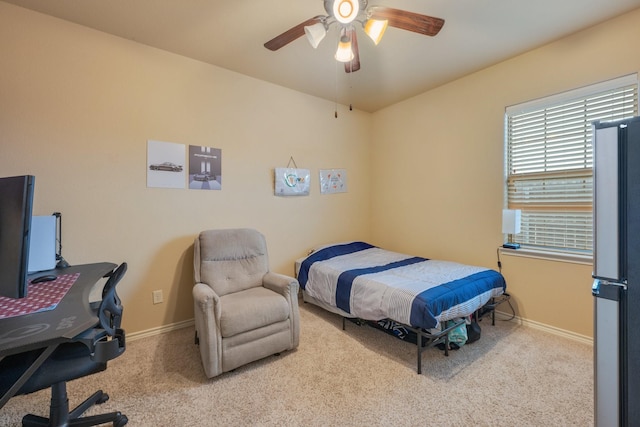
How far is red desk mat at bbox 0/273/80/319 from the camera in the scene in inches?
45.2

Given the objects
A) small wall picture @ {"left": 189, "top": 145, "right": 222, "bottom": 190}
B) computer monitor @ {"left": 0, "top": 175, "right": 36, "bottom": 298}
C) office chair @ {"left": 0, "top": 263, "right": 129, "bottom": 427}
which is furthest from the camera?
small wall picture @ {"left": 189, "top": 145, "right": 222, "bottom": 190}

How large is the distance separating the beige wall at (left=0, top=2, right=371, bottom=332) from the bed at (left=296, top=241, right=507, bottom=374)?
2.13 feet

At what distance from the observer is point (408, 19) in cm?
166

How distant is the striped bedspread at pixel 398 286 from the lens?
2.00 m

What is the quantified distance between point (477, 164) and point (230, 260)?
2.84 metres

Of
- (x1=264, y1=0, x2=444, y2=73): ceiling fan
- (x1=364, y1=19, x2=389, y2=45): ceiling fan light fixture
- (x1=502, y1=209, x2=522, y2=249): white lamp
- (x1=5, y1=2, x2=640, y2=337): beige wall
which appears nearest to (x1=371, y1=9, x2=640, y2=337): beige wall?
(x1=5, y1=2, x2=640, y2=337): beige wall

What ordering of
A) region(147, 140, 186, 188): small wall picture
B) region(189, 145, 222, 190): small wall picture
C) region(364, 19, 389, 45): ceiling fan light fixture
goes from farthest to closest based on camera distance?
region(189, 145, 222, 190): small wall picture < region(147, 140, 186, 188): small wall picture < region(364, 19, 389, 45): ceiling fan light fixture

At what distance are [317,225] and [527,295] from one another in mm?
2425

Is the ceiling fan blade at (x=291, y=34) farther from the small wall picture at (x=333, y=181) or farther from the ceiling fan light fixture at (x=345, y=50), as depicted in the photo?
the small wall picture at (x=333, y=181)

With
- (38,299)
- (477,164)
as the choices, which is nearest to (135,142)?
(38,299)

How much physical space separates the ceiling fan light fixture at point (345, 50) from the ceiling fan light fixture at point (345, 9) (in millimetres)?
183

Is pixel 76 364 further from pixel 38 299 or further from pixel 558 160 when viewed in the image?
pixel 558 160

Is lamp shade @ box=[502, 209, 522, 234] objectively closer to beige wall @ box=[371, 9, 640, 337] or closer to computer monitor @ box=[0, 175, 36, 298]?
beige wall @ box=[371, 9, 640, 337]

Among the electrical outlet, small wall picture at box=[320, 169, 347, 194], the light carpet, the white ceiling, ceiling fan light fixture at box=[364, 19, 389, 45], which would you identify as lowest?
the light carpet
